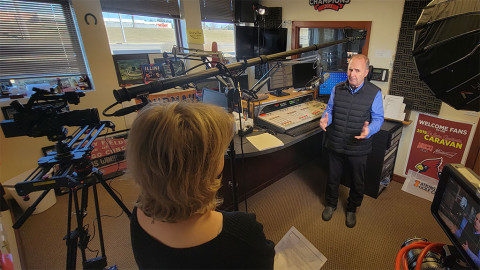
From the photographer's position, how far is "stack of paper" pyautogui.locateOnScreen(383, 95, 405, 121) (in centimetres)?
237

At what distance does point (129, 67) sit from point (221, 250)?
2624 mm

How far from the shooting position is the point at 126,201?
242 centimetres

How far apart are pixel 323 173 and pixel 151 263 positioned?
270 cm

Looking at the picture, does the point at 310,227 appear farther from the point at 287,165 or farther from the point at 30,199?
the point at 30,199

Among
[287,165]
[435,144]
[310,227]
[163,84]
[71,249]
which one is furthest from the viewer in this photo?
[287,165]

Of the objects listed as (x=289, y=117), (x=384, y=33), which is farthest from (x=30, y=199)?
(x=384, y=33)

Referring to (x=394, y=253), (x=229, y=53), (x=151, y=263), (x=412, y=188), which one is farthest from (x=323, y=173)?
(x=151, y=263)

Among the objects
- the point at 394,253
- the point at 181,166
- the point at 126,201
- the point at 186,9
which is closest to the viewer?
the point at 181,166

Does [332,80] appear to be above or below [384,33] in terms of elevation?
below

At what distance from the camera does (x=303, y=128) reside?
77.6 inches

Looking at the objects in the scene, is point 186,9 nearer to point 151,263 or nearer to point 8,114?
point 8,114

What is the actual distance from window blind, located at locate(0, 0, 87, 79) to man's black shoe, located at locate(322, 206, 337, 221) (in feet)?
9.85

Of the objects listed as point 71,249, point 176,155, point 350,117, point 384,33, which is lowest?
point 71,249

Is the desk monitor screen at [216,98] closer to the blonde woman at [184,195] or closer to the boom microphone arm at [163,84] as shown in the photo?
the boom microphone arm at [163,84]
